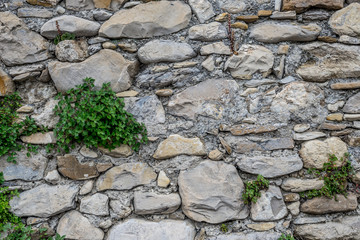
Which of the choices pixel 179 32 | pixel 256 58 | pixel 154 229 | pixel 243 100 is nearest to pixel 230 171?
pixel 243 100

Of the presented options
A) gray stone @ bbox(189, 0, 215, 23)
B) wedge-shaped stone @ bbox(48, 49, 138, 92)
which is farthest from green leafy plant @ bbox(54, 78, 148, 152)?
gray stone @ bbox(189, 0, 215, 23)

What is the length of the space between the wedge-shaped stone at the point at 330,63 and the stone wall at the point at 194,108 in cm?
1

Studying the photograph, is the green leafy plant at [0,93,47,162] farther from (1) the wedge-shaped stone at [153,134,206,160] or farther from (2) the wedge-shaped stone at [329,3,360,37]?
(2) the wedge-shaped stone at [329,3,360,37]

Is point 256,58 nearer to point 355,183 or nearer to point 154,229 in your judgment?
point 355,183

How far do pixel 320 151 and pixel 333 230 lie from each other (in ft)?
2.01

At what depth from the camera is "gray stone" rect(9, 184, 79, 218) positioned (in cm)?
Answer: 213

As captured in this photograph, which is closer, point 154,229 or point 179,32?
point 154,229

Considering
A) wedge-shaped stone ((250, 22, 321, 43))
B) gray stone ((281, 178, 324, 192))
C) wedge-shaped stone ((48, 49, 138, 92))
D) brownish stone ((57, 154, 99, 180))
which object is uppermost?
Answer: wedge-shaped stone ((250, 22, 321, 43))

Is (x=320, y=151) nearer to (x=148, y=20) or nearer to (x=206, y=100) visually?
(x=206, y=100)

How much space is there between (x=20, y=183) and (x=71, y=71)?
97 centimetres

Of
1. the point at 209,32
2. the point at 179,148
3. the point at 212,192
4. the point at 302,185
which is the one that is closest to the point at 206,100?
the point at 179,148

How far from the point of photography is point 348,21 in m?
2.20

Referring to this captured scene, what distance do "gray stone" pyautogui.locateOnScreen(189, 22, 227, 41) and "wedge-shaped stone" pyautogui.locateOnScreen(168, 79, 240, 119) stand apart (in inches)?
14.4

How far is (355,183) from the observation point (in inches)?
86.7
